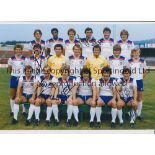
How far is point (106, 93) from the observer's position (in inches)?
255

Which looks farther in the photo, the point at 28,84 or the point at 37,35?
the point at 28,84

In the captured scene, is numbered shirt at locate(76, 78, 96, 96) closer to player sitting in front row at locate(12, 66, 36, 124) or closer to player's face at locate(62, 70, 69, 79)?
player's face at locate(62, 70, 69, 79)

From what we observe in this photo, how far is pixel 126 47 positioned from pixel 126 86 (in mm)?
508

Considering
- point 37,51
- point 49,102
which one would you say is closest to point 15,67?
point 37,51

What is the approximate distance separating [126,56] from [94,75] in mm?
484

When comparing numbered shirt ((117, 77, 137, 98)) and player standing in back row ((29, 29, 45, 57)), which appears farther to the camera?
numbered shirt ((117, 77, 137, 98))

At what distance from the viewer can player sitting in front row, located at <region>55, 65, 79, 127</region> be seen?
21.2 ft

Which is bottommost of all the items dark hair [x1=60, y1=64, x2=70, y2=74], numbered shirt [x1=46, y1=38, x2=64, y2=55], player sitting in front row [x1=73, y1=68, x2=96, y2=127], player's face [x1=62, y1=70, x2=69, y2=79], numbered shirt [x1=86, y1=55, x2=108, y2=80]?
player sitting in front row [x1=73, y1=68, x2=96, y2=127]

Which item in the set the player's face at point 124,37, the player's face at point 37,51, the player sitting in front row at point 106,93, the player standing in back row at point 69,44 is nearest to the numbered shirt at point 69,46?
the player standing in back row at point 69,44

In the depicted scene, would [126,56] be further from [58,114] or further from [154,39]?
[58,114]

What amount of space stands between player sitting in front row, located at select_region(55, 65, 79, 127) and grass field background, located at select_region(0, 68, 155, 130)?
15cm

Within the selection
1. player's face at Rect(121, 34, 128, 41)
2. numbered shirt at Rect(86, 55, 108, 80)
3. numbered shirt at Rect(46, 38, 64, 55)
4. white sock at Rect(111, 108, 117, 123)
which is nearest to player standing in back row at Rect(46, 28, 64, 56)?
numbered shirt at Rect(46, 38, 64, 55)

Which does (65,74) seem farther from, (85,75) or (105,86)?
(105,86)

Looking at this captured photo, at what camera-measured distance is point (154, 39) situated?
645cm
